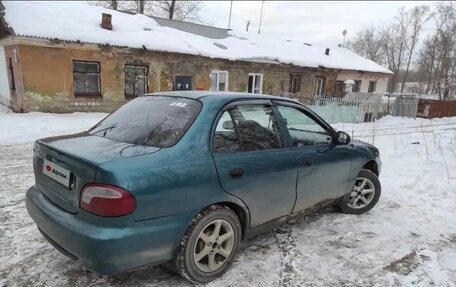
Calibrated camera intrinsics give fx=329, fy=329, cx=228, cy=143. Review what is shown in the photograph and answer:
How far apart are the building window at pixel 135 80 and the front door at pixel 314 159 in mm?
12360

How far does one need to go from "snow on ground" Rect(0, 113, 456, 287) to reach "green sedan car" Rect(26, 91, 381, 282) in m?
0.32

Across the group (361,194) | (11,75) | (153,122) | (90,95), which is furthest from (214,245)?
(11,75)

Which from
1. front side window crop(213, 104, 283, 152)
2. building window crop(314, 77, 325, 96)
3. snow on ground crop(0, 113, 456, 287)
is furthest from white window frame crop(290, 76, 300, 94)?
front side window crop(213, 104, 283, 152)

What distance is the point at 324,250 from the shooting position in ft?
11.0

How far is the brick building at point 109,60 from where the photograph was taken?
492 inches

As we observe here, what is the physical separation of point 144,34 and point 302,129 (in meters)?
13.3

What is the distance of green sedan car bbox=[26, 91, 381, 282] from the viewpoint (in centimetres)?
220

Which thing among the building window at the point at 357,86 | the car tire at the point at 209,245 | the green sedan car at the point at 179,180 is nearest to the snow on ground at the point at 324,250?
the car tire at the point at 209,245

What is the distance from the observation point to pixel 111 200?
215cm

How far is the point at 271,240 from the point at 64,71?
12.3 m

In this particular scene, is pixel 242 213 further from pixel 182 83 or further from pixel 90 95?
pixel 182 83

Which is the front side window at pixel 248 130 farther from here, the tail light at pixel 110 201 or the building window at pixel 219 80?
the building window at pixel 219 80

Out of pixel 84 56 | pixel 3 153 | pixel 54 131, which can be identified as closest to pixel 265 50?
pixel 84 56

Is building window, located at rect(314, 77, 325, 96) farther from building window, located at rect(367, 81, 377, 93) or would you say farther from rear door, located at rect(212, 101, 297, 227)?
rear door, located at rect(212, 101, 297, 227)
